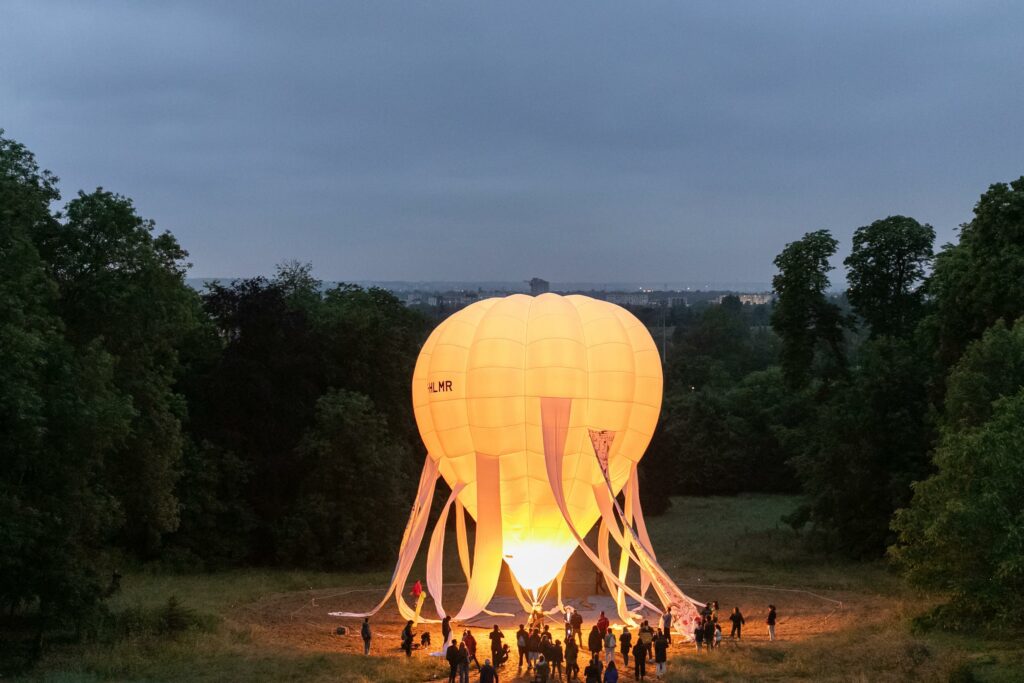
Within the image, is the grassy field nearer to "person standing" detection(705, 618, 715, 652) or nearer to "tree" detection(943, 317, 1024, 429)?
"person standing" detection(705, 618, 715, 652)

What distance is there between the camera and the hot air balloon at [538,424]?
2455cm

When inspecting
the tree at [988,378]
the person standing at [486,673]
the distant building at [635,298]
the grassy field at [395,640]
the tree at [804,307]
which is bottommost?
the grassy field at [395,640]

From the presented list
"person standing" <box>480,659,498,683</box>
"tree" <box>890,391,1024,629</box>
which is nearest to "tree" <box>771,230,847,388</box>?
"tree" <box>890,391,1024,629</box>

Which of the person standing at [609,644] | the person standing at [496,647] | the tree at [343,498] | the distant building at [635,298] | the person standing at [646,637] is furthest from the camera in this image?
the distant building at [635,298]

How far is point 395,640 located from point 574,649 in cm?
571

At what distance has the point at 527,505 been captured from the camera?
25391 mm

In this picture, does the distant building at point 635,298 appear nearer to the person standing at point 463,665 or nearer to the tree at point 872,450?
the tree at point 872,450

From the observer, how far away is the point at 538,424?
2462 cm

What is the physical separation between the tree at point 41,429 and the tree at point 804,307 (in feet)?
77.3

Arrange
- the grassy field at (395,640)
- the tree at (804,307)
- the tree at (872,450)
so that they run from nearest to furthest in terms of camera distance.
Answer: the grassy field at (395,640)
the tree at (872,450)
the tree at (804,307)

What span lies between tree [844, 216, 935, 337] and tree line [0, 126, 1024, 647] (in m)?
0.08

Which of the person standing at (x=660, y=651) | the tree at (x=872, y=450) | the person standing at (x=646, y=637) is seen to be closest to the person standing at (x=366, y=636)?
the person standing at (x=646, y=637)

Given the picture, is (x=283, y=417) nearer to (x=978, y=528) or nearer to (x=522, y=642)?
(x=522, y=642)

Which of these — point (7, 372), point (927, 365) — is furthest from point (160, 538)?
point (927, 365)
